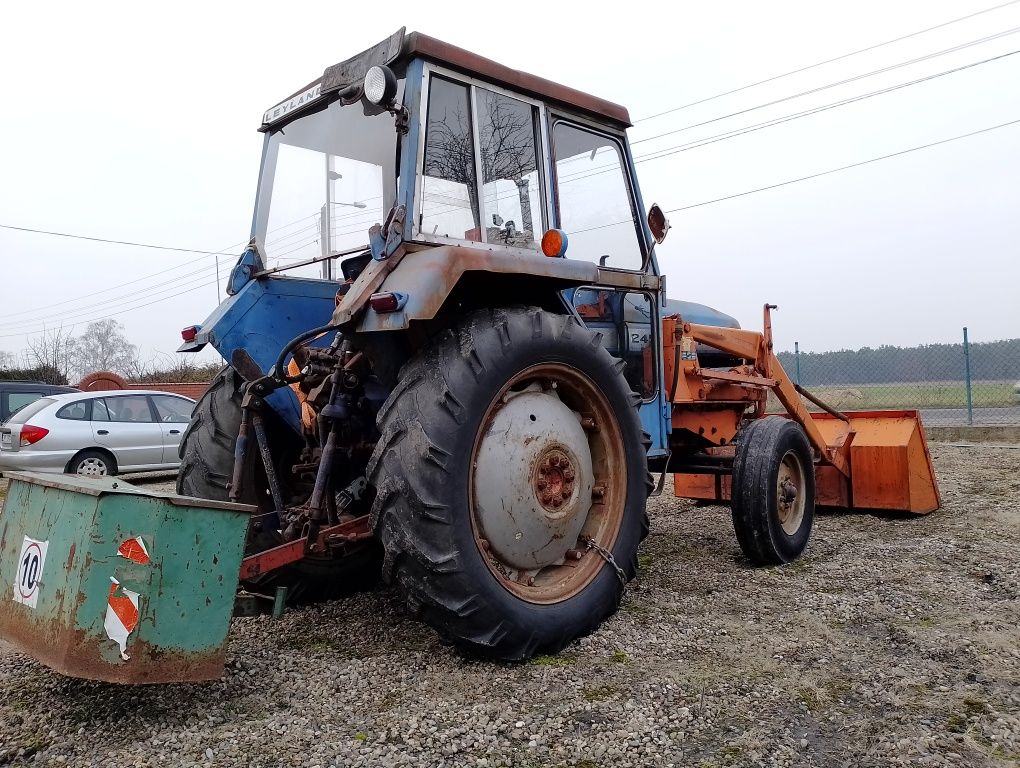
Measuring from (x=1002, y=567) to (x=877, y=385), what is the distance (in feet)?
37.7

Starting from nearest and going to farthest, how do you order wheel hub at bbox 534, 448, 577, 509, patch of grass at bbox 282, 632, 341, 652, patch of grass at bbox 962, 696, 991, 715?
patch of grass at bbox 962, 696, 991, 715
wheel hub at bbox 534, 448, 577, 509
patch of grass at bbox 282, 632, 341, 652

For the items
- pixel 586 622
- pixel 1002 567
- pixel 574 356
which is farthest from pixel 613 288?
pixel 1002 567

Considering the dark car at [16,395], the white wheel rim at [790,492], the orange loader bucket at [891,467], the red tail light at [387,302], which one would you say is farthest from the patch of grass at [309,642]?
the dark car at [16,395]

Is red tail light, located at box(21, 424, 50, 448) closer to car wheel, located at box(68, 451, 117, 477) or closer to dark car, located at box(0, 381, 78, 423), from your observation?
car wheel, located at box(68, 451, 117, 477)

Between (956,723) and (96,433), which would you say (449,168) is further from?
(96,433)

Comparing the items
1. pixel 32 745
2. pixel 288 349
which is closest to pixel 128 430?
pixel 288 349

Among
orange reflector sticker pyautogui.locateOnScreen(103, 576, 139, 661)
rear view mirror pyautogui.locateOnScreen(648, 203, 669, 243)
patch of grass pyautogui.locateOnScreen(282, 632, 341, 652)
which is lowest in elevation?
patch of grass pyautogui.locateOnScreen(282, 632, 341, 652)

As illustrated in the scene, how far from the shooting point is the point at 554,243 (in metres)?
3.42

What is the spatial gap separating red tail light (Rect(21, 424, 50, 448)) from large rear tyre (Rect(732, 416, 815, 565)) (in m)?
9.38

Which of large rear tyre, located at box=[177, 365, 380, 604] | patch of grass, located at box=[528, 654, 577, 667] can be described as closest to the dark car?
large rear tyre, located at box=[177, 365, 380, 604]

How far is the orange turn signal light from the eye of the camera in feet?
11.2

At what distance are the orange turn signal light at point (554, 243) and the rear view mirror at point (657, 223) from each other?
1.09m

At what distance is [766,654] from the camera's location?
302 centimetres

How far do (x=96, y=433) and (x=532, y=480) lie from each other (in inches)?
380
